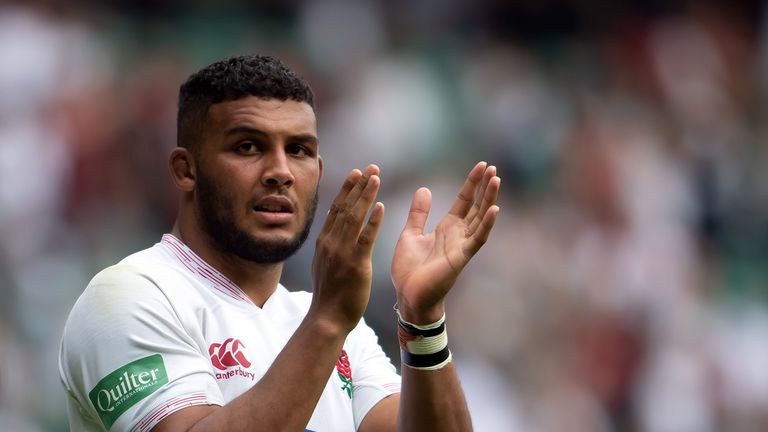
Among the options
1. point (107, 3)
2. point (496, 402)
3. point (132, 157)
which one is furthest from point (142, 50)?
point (496, 402)

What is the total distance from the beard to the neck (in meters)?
0.04

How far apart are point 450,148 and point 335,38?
164cm

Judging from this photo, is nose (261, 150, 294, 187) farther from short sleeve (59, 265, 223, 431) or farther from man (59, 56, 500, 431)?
short sleeve (59, 265, 223, 431)

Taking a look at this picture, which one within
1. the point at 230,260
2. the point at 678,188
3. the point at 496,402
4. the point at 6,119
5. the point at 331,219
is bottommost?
the point at 496,402

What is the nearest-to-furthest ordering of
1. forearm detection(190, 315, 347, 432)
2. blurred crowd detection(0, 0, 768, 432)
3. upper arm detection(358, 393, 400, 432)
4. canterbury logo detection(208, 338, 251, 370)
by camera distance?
forearm detection(190, 315, 347, 432)
canterbury logo detection(208, 338, 251, 370)
upper arm detection(358, 393, 400, 432)
blurred crowd detection(0, 0, 768, 432)

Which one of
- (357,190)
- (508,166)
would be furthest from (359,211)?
(508,166)

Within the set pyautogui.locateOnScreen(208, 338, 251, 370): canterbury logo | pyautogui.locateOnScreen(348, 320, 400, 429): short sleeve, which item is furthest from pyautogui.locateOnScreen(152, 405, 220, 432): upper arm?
pyautogui.locateOnScreen(348, 320, 400, 429): short sleeve

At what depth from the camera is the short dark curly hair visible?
3838mm

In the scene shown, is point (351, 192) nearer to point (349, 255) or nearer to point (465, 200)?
point (349, 255)

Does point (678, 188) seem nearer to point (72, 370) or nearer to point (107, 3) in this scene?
point (107, 3)

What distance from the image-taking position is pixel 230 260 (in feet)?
12.7

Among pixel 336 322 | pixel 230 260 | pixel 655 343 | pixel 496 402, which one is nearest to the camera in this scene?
pixel 336 322

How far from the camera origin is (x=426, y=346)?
3.71m

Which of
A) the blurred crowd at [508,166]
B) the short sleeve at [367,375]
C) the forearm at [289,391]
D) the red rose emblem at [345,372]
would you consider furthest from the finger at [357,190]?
the blurred crowd at [508,166]
